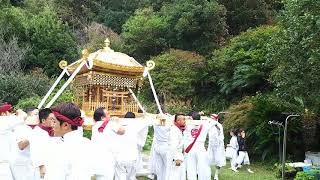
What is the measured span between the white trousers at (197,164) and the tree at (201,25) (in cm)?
1611

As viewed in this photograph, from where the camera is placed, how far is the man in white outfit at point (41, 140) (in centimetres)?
473

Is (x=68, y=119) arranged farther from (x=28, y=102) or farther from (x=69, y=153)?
(x=28, y=102)

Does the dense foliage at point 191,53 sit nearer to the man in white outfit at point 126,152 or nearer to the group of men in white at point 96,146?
the group of men in white at point 96,146

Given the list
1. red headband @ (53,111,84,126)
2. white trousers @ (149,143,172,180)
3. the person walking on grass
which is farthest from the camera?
the person walking on grass

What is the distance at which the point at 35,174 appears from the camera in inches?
264

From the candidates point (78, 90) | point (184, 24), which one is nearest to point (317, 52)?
point (78, 90)

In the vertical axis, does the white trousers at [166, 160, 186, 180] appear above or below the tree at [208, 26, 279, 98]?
below

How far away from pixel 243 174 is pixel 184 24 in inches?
514

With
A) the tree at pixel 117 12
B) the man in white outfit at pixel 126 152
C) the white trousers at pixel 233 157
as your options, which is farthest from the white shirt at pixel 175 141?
the tree at pixel 117 12

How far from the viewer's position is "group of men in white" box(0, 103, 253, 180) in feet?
13.8

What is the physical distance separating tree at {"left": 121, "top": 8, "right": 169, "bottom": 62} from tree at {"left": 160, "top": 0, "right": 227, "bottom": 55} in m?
1.13

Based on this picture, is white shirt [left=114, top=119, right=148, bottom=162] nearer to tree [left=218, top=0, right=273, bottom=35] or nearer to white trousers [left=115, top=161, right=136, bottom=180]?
white trousers [left=115, top=161, right=136, bottom=180]

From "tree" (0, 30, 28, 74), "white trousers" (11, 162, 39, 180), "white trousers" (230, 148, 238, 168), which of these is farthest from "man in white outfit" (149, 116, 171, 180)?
"tree" (0, 30, 28, 74)

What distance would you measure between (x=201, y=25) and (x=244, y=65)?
566cm
